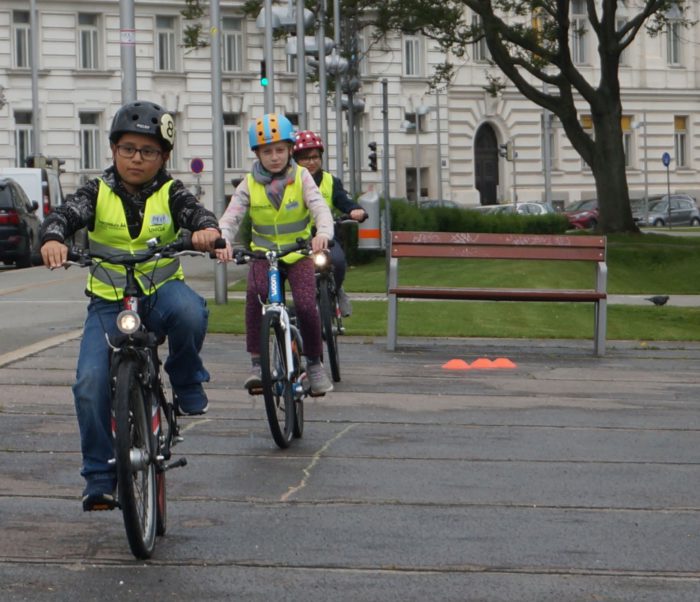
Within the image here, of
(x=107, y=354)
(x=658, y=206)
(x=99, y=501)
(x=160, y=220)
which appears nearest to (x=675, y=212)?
(x=658, y=206)

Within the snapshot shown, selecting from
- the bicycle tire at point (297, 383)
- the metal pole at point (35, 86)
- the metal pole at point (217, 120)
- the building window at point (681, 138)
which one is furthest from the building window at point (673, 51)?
the bicycle tire at point (297, 383)

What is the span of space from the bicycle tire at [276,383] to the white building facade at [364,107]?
45.1 meters

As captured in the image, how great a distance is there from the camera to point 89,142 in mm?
63812

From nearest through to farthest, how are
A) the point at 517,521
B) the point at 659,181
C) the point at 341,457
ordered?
the point at 517,521
the point at 341,457
the point at 659,181

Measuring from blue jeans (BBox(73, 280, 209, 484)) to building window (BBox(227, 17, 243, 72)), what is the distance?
60.0 meters

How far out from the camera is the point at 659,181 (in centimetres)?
7606

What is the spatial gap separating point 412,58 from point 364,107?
1545 centimetres

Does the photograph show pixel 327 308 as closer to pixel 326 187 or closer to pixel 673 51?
pixel 326 187

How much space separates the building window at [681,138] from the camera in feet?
252

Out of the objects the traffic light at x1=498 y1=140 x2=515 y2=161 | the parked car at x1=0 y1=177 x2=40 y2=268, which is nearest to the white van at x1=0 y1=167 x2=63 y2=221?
the parked car at x1=0 y1=177 x2=40 y2=268

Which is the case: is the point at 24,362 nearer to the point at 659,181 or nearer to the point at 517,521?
the point at 517,521

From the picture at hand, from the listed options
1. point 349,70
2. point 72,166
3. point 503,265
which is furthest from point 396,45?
point 503,265

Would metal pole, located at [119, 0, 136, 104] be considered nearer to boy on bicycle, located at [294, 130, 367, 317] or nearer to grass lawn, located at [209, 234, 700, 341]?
grass lawn, located at [209, 234, 700, 341]

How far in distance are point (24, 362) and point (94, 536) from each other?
7206 mm
